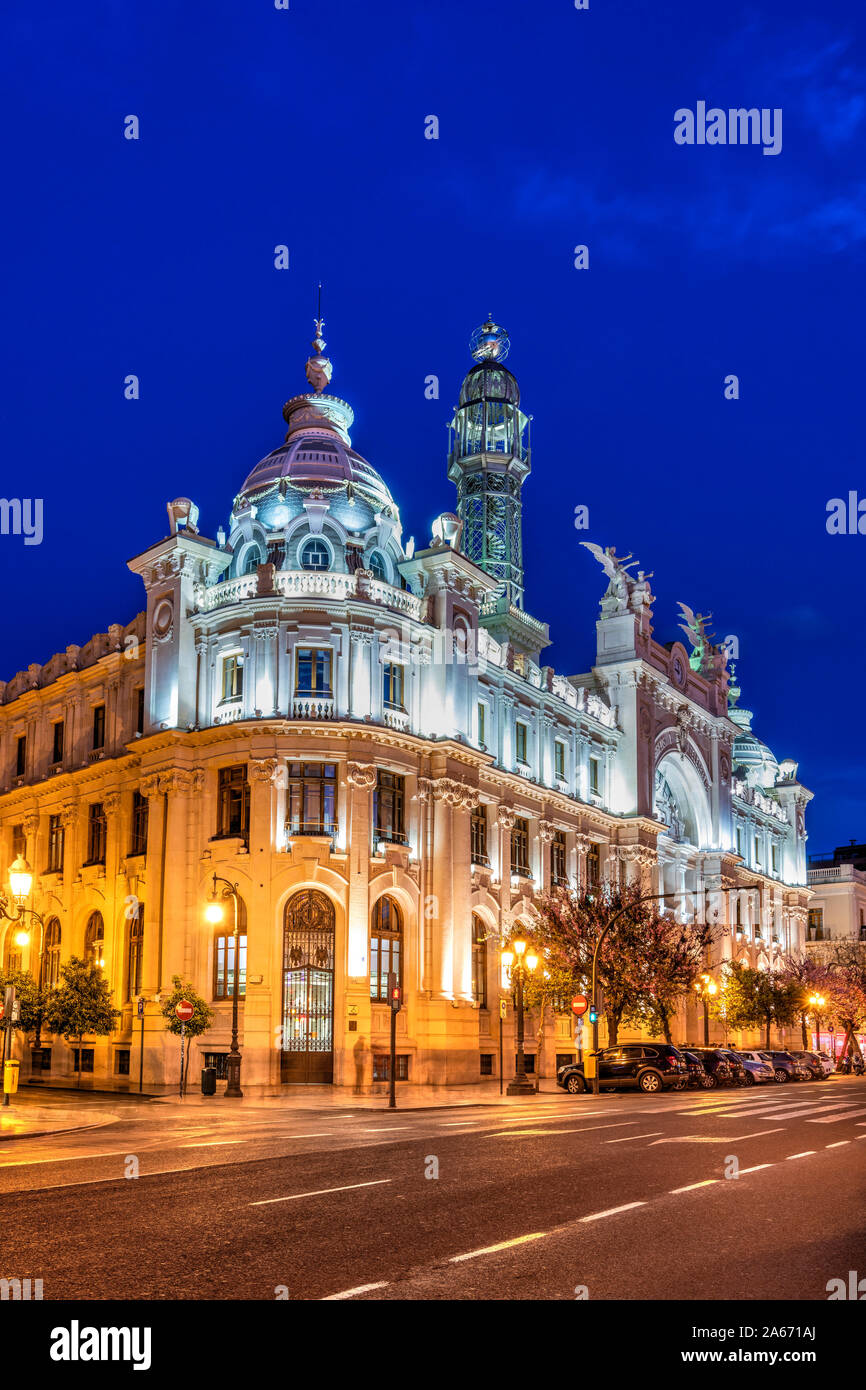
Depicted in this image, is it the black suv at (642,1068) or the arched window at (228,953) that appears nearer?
the black suv at (642,1068)

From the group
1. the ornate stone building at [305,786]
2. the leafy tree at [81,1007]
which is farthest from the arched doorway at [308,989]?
the leafy tree at [81,1007]

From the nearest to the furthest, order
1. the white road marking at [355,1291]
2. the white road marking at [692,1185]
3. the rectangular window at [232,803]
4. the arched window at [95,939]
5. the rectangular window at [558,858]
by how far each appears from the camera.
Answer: the white road marking at [355,1291] → the white road marking at [692,1185] → the rectangular window at [232,803] → the arched window at [95,939] → the rectangular window at [558,858]

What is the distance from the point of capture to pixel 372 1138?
22.7 m

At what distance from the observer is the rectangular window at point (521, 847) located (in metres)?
58.8

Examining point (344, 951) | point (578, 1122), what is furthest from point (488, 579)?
point (578, 1122)

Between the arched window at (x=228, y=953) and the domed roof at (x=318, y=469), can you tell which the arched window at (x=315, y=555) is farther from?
the arched window at (x=228, y=953)

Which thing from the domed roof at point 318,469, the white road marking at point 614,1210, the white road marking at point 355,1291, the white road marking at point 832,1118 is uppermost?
the domed roof at point 318,469

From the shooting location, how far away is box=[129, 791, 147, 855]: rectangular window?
170 feet

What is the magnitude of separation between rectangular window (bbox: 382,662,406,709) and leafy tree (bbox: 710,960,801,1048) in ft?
114

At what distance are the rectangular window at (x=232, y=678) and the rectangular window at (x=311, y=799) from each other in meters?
3.90

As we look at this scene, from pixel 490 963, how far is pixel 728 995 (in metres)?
26.9

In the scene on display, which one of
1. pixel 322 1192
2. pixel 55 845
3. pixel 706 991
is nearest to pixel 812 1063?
pixel 706 991

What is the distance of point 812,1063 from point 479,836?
1947 centimetres

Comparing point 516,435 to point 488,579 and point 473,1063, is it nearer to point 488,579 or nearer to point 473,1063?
point 488,579
